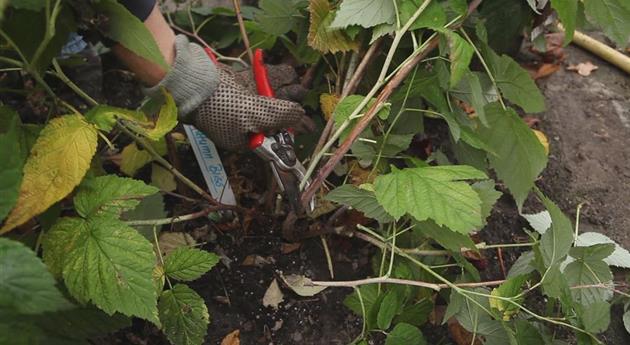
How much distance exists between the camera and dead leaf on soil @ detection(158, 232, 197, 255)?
120cm

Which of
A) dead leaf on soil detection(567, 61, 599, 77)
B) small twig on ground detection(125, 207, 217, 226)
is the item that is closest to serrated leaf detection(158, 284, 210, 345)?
small twig on ground detection(125, 207, 217, 226)

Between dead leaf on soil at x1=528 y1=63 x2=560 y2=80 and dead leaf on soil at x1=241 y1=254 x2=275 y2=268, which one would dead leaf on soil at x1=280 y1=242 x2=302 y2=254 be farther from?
dead leaf on soil at x1=528 y1=63 x2=560 y2=80

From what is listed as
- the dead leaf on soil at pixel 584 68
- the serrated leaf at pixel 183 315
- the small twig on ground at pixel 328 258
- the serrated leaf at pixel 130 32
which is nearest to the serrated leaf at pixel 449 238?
the small twig on ground at pixel 328 258

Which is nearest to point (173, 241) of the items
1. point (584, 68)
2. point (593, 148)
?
point (593, 148)

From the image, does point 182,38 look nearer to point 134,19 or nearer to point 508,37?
point 134,19

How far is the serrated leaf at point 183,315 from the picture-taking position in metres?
0.97

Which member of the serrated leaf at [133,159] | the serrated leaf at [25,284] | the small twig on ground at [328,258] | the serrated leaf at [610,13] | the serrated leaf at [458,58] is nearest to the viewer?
the serrated leaf at [25,284]

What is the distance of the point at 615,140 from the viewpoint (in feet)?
5.34

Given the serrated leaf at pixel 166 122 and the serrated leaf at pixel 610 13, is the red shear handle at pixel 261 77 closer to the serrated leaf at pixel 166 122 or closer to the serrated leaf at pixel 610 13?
the serrated leaf at pixel 166 122

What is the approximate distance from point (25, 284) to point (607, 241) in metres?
1.22

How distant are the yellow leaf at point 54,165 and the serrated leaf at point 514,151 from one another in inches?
28.0

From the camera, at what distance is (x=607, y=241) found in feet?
4.30

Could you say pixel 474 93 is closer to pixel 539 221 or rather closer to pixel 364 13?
pixel 364 13

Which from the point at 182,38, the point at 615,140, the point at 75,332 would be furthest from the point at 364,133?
the point at 615,140
